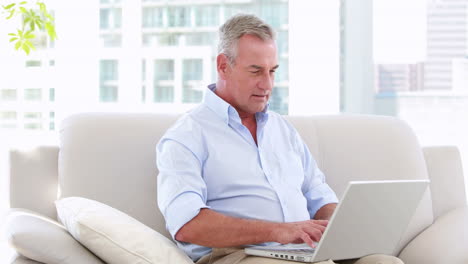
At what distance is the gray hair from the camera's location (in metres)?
2.00

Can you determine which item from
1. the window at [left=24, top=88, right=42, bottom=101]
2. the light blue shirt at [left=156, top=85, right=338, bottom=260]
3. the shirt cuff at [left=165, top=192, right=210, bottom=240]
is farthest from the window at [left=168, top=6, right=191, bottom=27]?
the shirt cuff at [left=165, top=192, right=210, bottom=240]

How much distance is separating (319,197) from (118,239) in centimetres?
75

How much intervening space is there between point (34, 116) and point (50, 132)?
0.61ft

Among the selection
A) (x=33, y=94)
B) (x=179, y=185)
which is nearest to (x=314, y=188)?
(x=179, y=185)

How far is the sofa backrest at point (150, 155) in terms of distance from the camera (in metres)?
2.06

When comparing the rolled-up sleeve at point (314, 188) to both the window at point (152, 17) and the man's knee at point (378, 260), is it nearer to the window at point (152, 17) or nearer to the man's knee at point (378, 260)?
the man's knee at point (378, 260)

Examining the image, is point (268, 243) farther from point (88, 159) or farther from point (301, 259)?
point (88, 159)

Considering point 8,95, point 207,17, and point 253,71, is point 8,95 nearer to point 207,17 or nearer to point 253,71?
point 207,17

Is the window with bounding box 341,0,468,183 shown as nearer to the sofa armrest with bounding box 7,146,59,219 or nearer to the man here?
the man

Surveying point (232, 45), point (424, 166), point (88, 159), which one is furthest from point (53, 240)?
point (424, 166)

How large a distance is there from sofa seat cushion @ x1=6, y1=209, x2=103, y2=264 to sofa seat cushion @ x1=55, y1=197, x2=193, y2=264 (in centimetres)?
3

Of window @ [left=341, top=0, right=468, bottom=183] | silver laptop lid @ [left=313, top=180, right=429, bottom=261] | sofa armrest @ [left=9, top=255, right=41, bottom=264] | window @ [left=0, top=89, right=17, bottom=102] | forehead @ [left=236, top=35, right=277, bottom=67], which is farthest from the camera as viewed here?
window @ [left=0, top=89, right=17, bottom=102]

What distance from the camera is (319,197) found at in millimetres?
2102

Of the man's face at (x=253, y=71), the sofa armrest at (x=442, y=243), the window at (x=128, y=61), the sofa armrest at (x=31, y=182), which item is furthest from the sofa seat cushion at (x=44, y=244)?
the window at (x=128, y=61)
